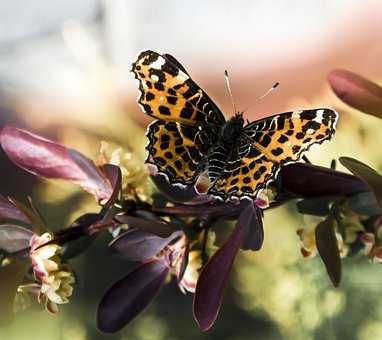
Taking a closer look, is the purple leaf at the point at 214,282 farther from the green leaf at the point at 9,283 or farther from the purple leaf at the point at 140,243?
the green leaf at the point at 9,283

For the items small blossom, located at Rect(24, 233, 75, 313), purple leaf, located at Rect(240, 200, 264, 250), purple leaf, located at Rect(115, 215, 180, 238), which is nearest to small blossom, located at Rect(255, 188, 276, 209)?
purple leaf, located at Rect(240, 200, 264, 250)

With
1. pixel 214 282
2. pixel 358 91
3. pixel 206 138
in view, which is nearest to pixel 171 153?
pixel 206 138

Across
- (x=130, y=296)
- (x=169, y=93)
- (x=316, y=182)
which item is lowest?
(x=130, y=296)

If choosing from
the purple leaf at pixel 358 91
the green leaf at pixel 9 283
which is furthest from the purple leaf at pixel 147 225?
the purple leaf at pixel 358 91

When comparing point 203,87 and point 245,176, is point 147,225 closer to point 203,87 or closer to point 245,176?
point 245,176

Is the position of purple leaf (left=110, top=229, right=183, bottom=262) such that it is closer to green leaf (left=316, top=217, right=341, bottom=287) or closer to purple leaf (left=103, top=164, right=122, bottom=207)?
purple leaf (left=103, top=164, right=122, bottom=207)

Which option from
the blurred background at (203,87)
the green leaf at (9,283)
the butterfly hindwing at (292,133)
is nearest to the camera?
the butterfly hindwing at (292,133)

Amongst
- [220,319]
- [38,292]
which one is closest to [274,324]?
[220,319]
